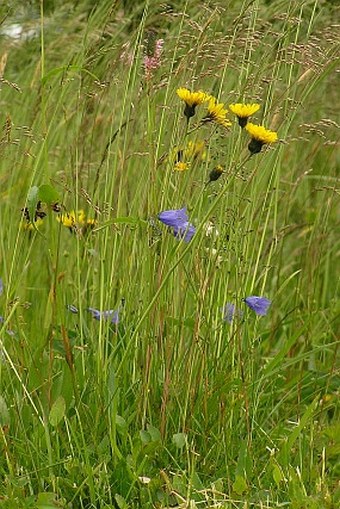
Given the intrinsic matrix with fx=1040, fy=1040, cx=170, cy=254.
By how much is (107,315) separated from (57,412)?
253 mm

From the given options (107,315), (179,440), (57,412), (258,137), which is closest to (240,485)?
(179,440)

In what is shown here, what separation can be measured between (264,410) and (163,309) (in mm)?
357

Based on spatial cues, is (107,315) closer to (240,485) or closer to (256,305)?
(256,305)

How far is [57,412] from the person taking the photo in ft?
5.57

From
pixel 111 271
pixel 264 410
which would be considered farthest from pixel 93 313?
pixel 264 410

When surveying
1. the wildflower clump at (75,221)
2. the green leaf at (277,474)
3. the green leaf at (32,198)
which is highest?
the green leaf at (32,198)

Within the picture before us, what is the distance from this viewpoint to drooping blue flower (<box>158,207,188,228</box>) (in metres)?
1.78

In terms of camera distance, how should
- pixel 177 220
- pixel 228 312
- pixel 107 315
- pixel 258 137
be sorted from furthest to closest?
pixel 228 312 → pixel 107 315 → pixel 177 220 → pixel 258 137

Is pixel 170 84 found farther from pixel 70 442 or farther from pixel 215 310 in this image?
pixel 70 442

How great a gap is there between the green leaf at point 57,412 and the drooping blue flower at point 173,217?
35 centimetres

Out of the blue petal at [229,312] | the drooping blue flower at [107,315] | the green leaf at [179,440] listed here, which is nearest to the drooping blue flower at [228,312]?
the blue petal at [229,312]

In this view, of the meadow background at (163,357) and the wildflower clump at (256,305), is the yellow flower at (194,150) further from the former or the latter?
the wildflower clump at (256,305)

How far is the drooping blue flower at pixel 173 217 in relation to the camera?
178cm

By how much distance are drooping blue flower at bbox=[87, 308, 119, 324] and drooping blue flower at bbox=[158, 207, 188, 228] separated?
21cm
